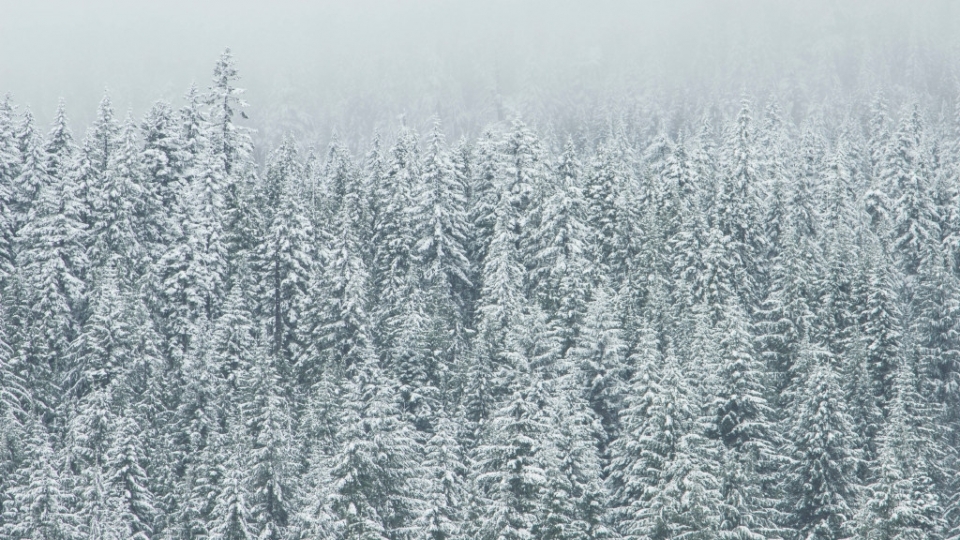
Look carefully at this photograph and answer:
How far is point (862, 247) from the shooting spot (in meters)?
57.2

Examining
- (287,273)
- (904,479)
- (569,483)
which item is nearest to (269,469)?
(569,483)

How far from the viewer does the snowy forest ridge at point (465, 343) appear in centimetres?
3412

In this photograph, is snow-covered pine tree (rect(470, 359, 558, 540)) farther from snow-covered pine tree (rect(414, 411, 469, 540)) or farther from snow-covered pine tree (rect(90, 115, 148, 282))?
snow-covered pine tree (rect(90, 115, 148, 282))

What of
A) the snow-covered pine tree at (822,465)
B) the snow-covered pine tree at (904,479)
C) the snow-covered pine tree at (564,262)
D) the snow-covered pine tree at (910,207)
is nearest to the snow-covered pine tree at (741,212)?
the snow-covered pine tree at (564,262)

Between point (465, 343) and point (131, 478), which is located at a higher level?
point (465, 343)

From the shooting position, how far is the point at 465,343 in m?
50.6

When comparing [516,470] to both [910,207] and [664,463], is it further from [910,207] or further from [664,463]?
[910,207]

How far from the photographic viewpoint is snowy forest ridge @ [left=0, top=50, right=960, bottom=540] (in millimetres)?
34125

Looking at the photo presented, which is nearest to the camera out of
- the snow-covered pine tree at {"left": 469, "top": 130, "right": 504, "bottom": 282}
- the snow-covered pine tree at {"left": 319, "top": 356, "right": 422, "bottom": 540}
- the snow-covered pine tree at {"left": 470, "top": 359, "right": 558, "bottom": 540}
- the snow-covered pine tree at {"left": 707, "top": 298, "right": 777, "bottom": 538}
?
the snow-covered pine tree at {"left": 470, "top": 359, "right": 558, "bottom": 540}

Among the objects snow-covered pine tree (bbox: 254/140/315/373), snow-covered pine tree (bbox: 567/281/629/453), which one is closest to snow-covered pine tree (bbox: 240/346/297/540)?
snow-covered pine tree (bbox: 567/281/629/453)

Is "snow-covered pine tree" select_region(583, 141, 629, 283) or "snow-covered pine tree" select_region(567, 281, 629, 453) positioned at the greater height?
"snow-covered pine tree" select_region(583, 141, 629, 283)

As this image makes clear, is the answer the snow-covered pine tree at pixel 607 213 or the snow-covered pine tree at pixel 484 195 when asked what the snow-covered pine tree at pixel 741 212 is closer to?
the snow-covered pine tree at pixel 607 213

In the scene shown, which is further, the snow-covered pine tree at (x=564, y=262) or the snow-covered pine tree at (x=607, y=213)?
the snow-covered pine tree at (x=607, y=213)

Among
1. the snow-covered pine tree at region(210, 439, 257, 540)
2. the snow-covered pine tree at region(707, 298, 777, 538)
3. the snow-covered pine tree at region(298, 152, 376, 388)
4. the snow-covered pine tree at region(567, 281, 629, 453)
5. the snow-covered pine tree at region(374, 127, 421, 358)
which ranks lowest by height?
the snow-covered pine tree at region(210, 439, 257, 540)
